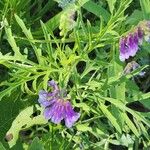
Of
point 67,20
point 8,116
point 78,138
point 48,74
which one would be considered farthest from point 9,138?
point 67,20

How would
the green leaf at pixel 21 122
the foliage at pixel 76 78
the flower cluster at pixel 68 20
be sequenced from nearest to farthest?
the flower cluster at pixel 68 20 < the foliage at pixel 76 78 < the green leaf at pixel 21 122

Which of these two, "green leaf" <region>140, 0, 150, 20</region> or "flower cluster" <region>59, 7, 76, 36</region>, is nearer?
"flower cluster" <region>59, 7, 76, 36</region>

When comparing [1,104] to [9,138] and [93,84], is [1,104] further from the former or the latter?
[93,84]

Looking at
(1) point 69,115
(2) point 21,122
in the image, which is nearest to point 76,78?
(1) point 69,115

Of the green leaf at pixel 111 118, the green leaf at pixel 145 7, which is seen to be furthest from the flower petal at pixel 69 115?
the green leaf at pixel 145 7

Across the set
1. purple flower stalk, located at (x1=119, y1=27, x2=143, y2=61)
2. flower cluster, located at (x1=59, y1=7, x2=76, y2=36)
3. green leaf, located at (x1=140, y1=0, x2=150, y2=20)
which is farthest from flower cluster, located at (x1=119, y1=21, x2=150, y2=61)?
green leaf, located at (x1=140, y1=0, x2=150, y2=20)

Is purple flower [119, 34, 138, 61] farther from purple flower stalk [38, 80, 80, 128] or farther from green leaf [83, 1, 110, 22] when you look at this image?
green leaf [83, 1, 110, 22]

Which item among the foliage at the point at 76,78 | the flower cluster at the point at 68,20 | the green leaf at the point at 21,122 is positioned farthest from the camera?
the green leaf at the point at 21,122

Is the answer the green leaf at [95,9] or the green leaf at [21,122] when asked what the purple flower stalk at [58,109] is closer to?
the green leaf at [21,122]
